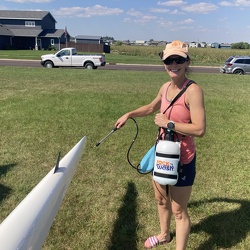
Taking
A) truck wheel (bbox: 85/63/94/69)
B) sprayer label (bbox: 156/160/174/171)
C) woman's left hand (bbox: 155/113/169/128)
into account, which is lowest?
truck wheel (bbox: 85/63/94/69)

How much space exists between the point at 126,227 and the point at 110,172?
1.46m

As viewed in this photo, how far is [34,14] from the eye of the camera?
2534 inches

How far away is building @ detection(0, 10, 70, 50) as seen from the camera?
5778 centimetres

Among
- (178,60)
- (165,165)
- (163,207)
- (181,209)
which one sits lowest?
(163,207)

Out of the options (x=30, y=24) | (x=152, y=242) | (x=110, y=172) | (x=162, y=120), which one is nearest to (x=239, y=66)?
(x=110, y=172)

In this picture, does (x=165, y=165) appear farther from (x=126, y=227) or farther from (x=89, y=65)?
(x=89, y=65)

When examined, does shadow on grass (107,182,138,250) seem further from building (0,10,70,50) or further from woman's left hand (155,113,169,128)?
building (0,10,70,50)

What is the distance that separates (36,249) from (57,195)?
0.57 metres

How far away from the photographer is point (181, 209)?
258 centimetres

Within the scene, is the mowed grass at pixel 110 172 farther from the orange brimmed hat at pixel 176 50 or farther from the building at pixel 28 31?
the building at pixel 28 31

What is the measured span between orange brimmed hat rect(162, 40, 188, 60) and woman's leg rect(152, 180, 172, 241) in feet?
3.70

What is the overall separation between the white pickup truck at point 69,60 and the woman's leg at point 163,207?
20.3m

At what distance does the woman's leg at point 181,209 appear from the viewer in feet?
8.29

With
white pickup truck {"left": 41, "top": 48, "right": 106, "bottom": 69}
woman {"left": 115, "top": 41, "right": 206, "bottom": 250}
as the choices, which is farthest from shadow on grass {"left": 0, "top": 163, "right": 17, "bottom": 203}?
white pickup truck {"left": 41, "top": 48, "right": 106, "bottom": 69}
